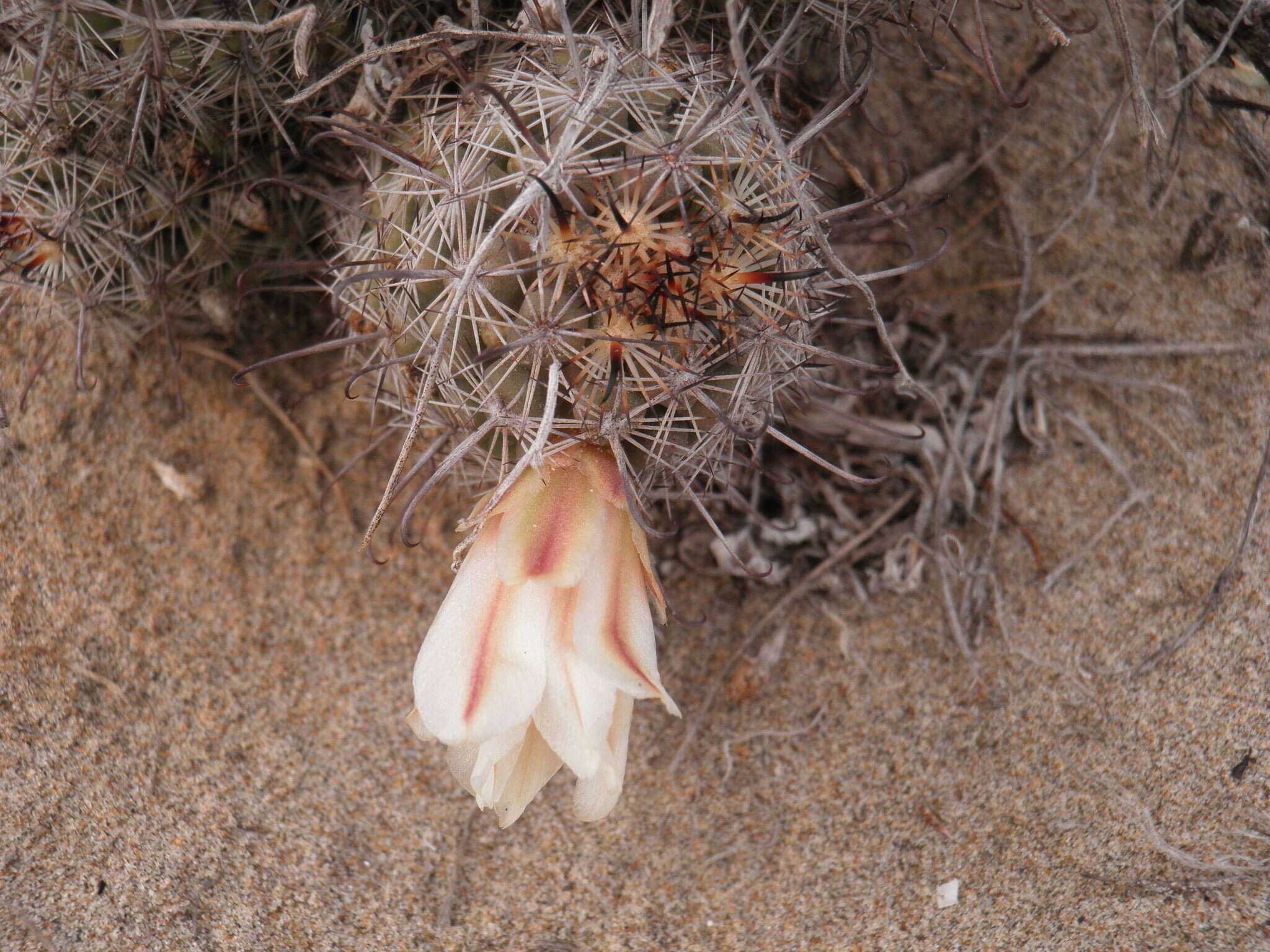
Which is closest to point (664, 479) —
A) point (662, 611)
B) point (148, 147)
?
point (662, 611)

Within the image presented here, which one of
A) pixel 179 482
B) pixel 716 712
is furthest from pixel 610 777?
→ pixel 179 482

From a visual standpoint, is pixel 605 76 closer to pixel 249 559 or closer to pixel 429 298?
pixel 429 298

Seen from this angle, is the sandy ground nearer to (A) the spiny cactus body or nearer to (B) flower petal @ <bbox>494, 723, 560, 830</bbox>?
(B) flower petal @ <bbox>494, 723, 560, 830</bbox>

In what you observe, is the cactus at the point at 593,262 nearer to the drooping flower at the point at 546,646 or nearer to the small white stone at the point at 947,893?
the drooping flower at the point at 546,646

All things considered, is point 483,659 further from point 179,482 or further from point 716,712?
point 179,482

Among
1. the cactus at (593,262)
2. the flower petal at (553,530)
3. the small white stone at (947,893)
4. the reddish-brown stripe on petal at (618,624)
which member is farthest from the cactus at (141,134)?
the small white stone at (947,893)

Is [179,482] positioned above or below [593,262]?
below
